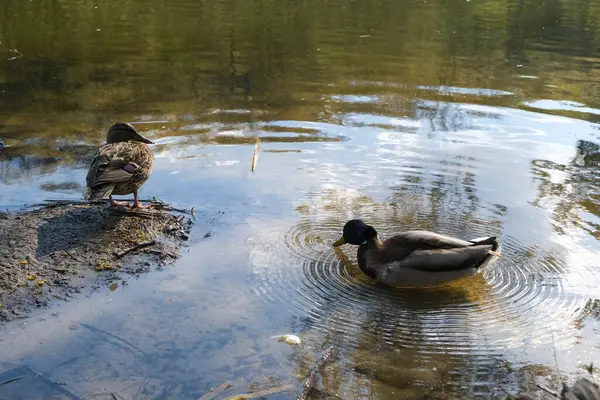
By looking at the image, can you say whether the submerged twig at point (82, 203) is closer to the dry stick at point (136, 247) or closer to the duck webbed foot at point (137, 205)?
the duck webbed foot at point (137, 205)

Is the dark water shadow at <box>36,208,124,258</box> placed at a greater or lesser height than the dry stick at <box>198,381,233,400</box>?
greater

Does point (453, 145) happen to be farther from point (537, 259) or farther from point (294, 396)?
point (294, 396)

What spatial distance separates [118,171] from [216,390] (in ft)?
8.77

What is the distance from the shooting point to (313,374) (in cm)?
387

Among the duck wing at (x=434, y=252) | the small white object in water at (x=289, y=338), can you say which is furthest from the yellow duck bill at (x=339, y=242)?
the small white object in water at (x=289, y=338)

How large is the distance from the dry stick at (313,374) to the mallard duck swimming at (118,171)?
8.17 ft

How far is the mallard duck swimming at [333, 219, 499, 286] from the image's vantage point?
503 cm

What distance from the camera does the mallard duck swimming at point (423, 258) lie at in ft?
16.5

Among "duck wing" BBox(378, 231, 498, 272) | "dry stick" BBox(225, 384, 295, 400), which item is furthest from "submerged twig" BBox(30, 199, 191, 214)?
"dry stick" BBox(225, 384, 295, 400)

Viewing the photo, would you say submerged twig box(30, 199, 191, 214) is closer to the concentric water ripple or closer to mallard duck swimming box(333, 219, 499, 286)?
the concentric water ripple

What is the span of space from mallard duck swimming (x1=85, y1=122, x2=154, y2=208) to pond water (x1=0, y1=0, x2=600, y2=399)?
537 mm

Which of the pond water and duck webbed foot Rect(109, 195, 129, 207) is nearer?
the pond water

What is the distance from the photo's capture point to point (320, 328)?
14.4 ft

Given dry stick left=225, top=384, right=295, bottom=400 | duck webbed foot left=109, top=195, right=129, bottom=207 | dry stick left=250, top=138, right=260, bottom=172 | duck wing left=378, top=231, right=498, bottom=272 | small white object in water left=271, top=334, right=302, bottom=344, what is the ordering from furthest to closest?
1. dry stick left=250, top=138, right=260, bottom=172
2. duck webbed foot left=109, top=195, right=129, bottom=207
3. duck wing left=378, top=231, right=498, bottom=272
4. small white object in water left=271, top=334, right=302, bottom=344
5. dry stick left=225, top=384, right=295, bottom=400
